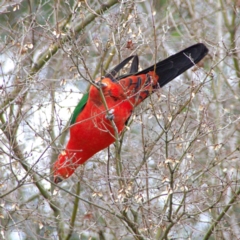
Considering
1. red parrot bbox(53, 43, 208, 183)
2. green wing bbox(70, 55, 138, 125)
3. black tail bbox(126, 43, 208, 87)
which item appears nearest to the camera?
green wing bbox(70, 55, 138, 125)

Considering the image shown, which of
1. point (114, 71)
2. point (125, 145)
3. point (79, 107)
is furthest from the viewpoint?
point (125, 145)

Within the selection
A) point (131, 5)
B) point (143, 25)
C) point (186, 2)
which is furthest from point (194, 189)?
point (186, 2)

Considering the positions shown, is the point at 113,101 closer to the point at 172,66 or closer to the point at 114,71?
the point at 114,71

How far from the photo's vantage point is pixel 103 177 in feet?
14.8

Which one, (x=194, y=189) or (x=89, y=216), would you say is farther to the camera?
(x=89, y=216)

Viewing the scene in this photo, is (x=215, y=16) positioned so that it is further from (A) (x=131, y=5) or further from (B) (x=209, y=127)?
(B) (x=209, y=127)

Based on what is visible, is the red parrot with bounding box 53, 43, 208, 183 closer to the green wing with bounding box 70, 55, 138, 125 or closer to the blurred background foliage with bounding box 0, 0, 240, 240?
the green wing with bounding box 70, 55, 138, 125

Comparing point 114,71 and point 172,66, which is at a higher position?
point 172,66

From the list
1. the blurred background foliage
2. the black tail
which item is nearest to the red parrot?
Result: the black tail

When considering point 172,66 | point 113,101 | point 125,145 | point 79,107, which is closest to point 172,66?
point 172,66

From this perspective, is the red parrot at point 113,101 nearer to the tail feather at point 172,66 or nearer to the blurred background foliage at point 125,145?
the tail feather at point 172,66

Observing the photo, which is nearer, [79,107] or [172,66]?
[172,66]

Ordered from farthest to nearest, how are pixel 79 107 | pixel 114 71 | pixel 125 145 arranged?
pixel 125 145 < pixel 79 107 < pixel 114 71

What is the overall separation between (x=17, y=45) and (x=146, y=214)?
6.03 ft
